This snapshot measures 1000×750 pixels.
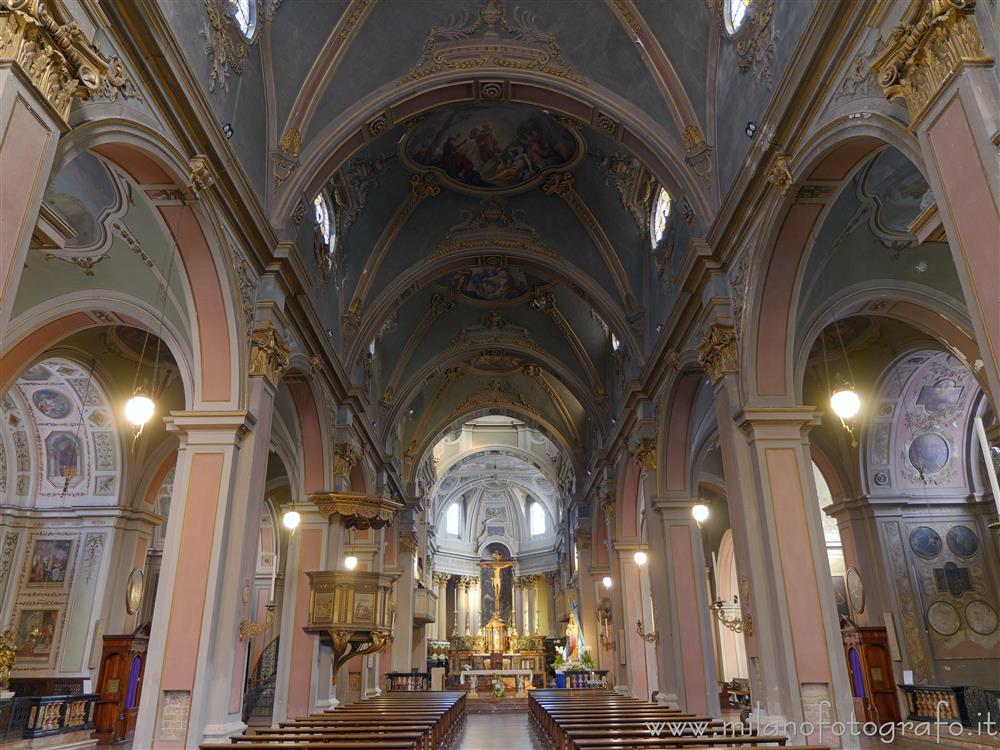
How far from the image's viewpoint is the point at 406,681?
23000 millimetres

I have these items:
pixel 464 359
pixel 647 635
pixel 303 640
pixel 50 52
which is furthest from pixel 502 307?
pixel 50 52

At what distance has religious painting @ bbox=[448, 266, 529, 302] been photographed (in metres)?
20.4

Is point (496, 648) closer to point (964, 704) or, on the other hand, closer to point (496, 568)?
point (496, 568)

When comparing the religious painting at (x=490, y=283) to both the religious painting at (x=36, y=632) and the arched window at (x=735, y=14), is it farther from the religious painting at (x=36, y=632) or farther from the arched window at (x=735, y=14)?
the religious painting at (x=36, y=632)

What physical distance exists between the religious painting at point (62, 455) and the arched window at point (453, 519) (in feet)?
94.3

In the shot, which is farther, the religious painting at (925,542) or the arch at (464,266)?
the arch at (464,266)

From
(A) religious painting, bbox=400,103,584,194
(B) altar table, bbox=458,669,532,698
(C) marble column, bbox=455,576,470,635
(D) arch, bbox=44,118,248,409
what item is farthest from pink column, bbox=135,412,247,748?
(C) marble column, bbox=455,576,470,635

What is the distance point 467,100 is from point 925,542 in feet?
43.0

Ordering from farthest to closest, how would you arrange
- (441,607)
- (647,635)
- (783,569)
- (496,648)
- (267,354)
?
(441,607), (496,648), (647,635), (267,354), (783,569)

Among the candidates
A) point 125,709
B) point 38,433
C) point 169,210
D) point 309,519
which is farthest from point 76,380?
point 169,210

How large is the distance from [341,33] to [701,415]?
11047mm

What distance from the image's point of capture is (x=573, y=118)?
13000mm

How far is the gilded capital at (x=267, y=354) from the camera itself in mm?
10133

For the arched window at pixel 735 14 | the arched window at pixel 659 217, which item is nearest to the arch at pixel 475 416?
the arched window at pixel 659 217
